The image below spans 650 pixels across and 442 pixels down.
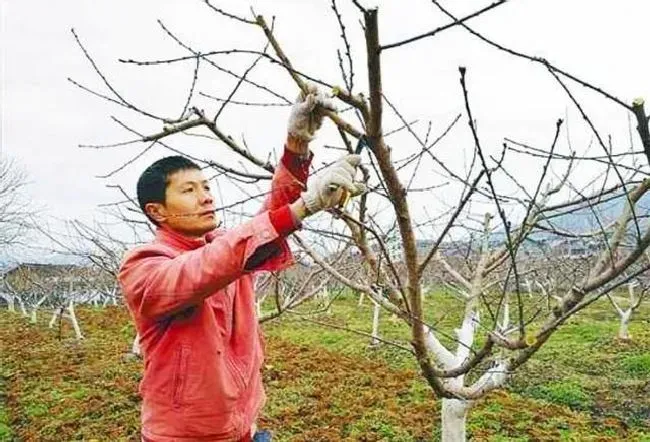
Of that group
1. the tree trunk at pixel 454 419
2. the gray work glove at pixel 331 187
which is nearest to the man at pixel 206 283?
the gray work glove at pixel 331 187

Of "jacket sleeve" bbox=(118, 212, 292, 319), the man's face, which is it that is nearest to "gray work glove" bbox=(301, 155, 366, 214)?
"jacket sleeve" bbox=(118, 212, 292, 319)

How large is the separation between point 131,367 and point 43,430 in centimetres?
382

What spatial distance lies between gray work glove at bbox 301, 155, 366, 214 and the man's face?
1.74ft

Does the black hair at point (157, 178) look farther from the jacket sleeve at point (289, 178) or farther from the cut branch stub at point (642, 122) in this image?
the cut branch stub at point (642, 122)

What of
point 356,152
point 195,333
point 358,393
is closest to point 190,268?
point 195,333

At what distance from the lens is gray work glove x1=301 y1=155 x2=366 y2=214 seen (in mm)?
1514

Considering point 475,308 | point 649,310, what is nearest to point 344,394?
point 475,308

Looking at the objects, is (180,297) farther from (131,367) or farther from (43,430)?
(131,367)

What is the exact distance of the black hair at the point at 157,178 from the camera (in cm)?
203

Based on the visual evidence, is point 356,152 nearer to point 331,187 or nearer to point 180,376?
point 331,187

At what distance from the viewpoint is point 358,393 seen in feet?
33.6

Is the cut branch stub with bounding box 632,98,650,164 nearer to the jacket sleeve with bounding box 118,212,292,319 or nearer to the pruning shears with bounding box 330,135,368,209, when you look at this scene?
the pruning shears with bounding box 330,135,368,209

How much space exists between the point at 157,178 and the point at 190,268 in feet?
1.78

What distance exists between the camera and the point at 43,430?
880cm
